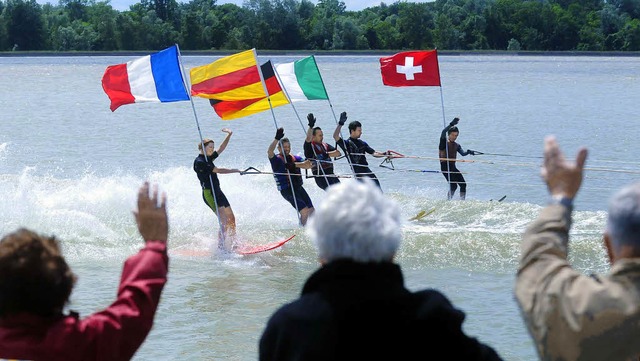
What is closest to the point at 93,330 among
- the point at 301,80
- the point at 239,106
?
the point at 239,106

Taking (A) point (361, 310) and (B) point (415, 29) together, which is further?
(B) point (415, 29)

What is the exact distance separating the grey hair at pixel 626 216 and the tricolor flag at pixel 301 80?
1302cm

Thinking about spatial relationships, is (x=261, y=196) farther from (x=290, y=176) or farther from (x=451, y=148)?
(x=290, y=176)

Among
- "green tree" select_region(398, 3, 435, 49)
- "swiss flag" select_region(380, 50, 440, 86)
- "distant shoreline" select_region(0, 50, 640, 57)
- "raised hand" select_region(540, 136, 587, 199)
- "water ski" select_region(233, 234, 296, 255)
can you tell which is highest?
"raised hand" select_region(540, 136, 587, 199)

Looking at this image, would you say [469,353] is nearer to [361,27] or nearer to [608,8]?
[361,27]

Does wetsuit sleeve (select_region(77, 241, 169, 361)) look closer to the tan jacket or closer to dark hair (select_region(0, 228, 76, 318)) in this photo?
dark hair (select_region(0, 228, 76, 318))

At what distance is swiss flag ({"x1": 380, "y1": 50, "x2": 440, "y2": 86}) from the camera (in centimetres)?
1667

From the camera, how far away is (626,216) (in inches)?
103

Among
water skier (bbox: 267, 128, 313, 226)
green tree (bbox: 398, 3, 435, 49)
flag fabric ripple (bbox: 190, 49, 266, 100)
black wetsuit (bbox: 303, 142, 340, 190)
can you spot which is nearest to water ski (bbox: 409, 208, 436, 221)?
black wetsuit (bbox: 303, 142, 340, 190)

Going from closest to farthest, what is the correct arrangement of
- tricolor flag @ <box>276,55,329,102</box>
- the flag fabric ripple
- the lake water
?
the lake water, the flag fabric ripple, tricolor flag @ <box>276,55,329,102</box>

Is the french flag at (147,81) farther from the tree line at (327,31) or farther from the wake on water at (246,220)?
the tree line at (327,31)

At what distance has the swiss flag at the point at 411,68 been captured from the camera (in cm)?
1667

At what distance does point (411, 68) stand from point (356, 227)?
14.2 m

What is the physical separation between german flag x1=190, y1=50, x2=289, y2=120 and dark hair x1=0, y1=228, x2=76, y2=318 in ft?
34.9
